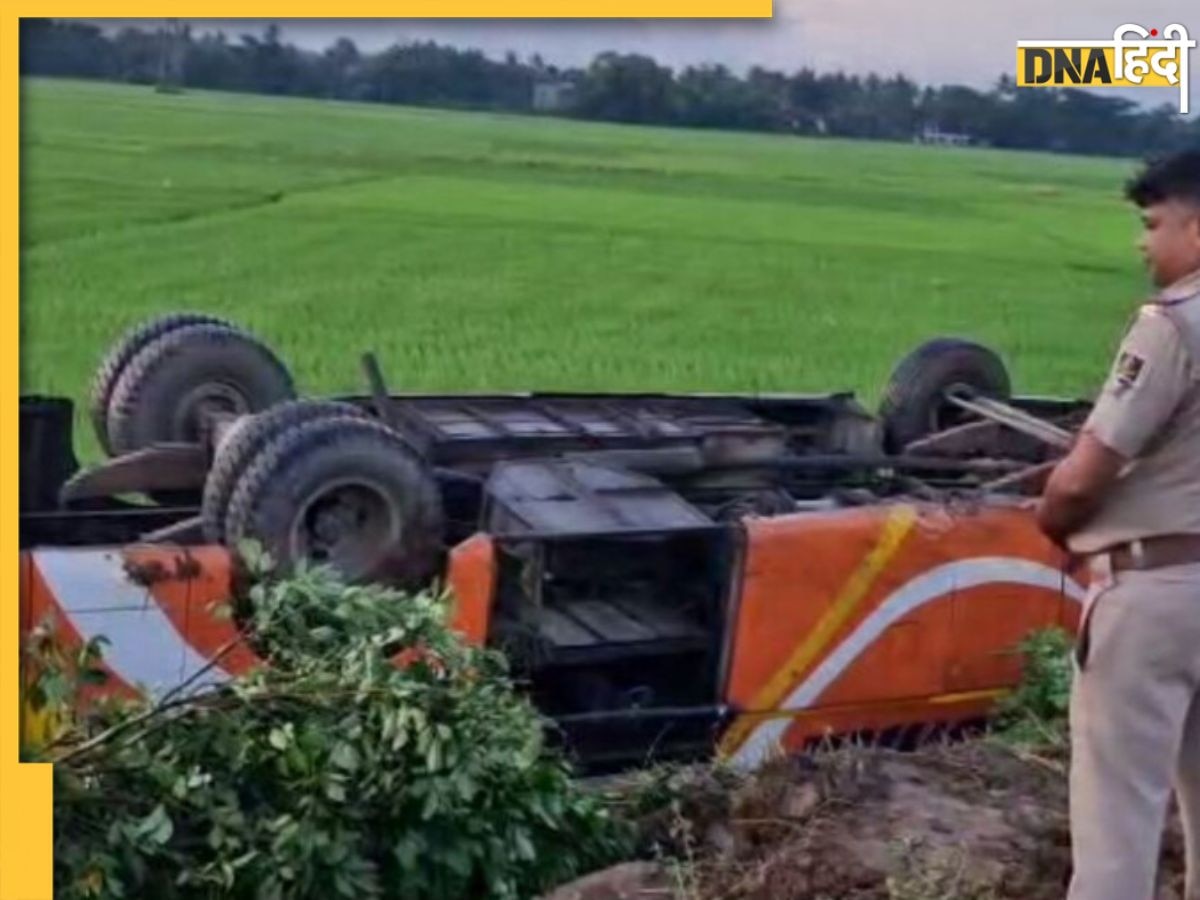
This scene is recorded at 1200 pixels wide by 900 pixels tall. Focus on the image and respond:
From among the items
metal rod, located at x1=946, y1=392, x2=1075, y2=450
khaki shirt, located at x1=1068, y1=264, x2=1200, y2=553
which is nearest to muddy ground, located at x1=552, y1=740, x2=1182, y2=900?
khaki shirt, located at x1=1068, y1=264, x2=1200, y2=553

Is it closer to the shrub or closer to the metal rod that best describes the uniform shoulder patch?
the shrub

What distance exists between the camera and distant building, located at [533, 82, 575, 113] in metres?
9.77

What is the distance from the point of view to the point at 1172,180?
173 inches

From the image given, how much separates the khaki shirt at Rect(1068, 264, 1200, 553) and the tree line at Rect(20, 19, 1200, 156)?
3120 millimetres

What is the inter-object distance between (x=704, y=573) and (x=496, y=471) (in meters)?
0.70

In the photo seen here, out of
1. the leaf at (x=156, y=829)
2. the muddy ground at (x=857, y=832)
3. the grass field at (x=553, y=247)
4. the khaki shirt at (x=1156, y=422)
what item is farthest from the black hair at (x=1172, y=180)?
the grass field at (x=553, y=247)

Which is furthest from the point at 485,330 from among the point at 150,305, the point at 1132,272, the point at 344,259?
the point at 1132,272

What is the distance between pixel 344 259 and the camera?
68.8ft

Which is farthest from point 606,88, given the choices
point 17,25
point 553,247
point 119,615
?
point 553,247

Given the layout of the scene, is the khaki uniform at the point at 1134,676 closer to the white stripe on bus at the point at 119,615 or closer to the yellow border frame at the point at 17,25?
the yellow border frame at the point at 17,25

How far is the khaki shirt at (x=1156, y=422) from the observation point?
4.30 meters

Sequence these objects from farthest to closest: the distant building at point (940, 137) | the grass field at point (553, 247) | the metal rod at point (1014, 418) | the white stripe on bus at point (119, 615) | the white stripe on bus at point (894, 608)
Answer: the distant building at point (940, 137), the grass field at point (553, 247), the metal rod at point (1014, 418), the white stripe on bus at point (894, 608), the white stripe on bus at point (119, 615)

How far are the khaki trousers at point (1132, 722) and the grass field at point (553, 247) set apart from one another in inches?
241

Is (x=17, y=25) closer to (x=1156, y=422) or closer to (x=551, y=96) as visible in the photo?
(x=1156, y=422)
